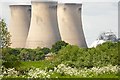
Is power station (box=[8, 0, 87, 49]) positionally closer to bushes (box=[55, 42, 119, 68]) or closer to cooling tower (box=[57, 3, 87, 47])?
cooling tower (box=[57, 3, 87, 47])

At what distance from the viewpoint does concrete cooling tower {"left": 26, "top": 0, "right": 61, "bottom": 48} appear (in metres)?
34.4

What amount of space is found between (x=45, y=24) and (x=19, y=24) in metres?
3.66

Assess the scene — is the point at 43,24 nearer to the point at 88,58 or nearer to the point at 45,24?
the point at 45,24

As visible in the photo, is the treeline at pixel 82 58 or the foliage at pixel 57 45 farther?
the foliage at pixel 57 45

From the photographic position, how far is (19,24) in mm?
36938

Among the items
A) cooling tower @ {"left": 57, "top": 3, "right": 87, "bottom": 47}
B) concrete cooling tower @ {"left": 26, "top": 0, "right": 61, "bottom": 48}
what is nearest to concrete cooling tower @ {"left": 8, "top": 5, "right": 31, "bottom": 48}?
concrete cooling tower @ {"left": 26, "top": 0, "right": 61, "bottom": 48}

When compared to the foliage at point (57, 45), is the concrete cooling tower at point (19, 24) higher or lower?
higher

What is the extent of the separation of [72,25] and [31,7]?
522 cm

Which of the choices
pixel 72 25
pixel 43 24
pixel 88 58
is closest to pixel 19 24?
pixel 43 24

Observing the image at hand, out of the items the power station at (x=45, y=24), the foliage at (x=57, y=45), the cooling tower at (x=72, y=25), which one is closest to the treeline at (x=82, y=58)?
the power station at (x=45, y=24)

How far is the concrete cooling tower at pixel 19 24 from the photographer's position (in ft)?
119

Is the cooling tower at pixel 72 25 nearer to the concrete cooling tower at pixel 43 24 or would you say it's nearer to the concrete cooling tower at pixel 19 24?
the concrete cooling tower at pixel 43 24

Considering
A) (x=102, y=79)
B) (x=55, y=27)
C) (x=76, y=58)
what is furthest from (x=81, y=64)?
(x=55, y=27)

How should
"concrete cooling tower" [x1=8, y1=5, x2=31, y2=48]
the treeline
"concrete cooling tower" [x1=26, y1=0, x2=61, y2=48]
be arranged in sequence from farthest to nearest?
"concrete cooling tower" [x1=8, y1=5, x2=31, y2=48] < "concrete cooling tower" [x1=26, y1=0, x2=61, y2=48] < the treeline
